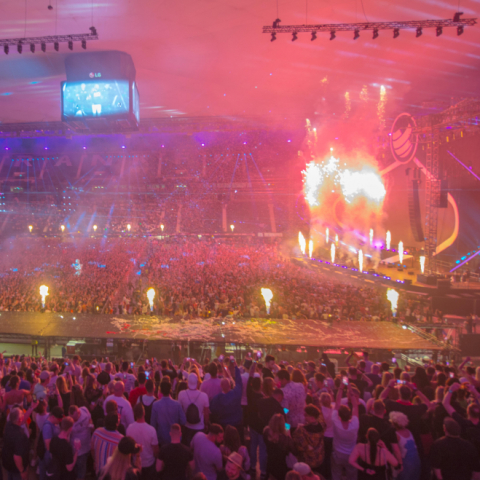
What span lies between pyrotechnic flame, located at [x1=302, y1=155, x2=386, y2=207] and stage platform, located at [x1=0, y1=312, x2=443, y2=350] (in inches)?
610

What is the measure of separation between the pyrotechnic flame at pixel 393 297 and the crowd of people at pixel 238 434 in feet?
24.9

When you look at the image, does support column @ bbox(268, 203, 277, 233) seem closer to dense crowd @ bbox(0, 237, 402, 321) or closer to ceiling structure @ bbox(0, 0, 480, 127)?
dense crowd @ bbox(0, 237, 402, 321)

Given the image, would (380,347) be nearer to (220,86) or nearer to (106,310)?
(106,310)

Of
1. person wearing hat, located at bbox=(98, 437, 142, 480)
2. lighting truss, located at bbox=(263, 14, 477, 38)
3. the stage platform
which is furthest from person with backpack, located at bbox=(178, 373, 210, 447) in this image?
lighting truss, located at bbox=(263, 14, 477, 38)

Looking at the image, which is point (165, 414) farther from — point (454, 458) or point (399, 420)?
point (454, 458)

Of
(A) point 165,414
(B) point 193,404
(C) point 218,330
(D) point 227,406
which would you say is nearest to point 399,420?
(D) point 227,406

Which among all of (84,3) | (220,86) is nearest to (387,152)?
(220,86)

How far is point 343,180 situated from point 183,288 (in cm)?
1785

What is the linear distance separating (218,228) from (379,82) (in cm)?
2024

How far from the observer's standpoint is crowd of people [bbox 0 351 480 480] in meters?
2.53

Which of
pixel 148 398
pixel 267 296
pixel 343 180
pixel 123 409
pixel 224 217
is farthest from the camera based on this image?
pixel 224 217

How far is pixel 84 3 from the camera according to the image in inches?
277

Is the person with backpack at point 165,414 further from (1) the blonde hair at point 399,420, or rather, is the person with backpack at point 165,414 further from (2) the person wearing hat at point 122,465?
(1) the blonde hair at point 399,420

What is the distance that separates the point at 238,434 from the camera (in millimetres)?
2568
